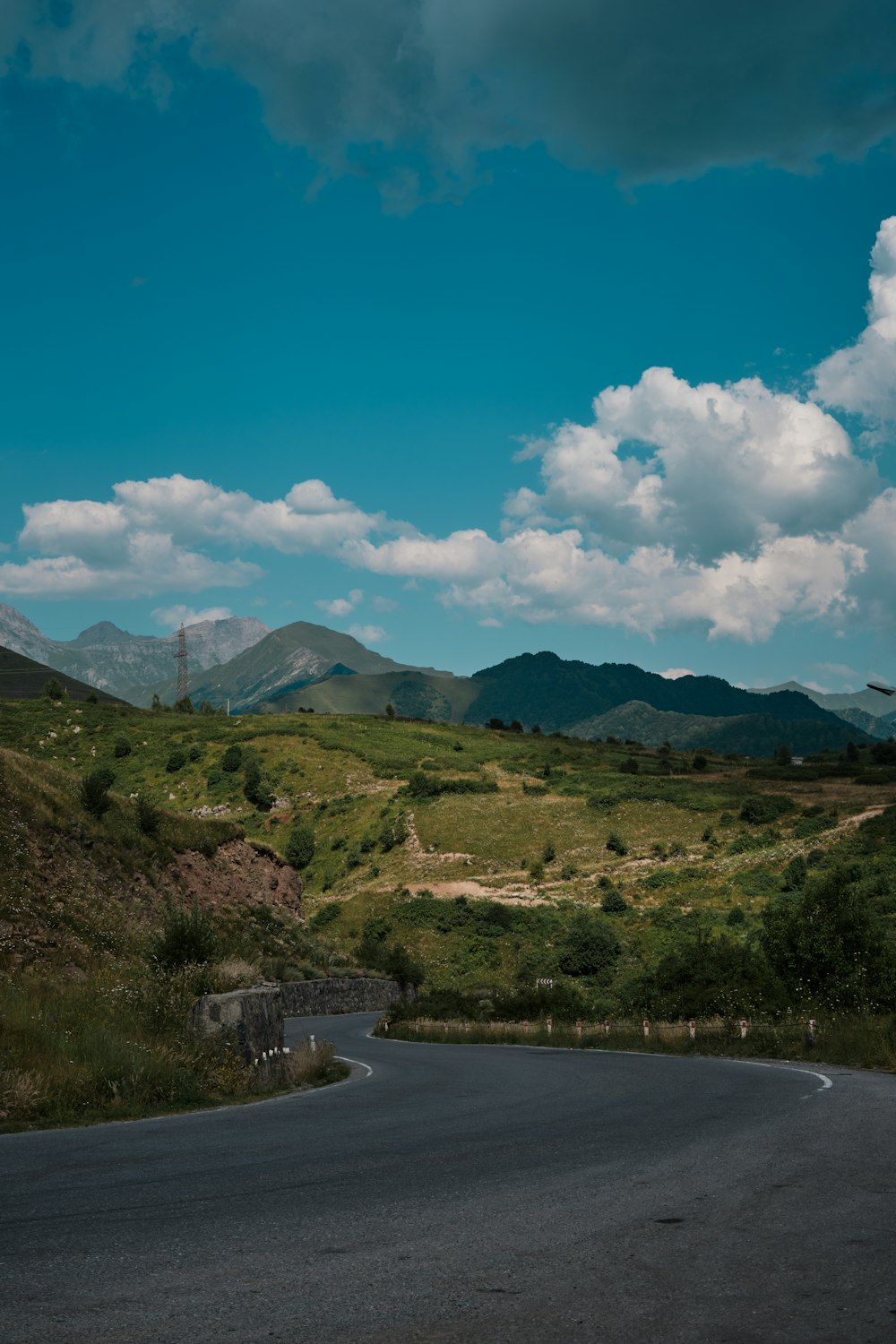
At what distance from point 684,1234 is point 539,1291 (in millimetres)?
Result: 1614

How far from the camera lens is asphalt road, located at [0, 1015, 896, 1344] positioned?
504 cm

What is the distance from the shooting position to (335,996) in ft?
186

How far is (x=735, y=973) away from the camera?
120 ft

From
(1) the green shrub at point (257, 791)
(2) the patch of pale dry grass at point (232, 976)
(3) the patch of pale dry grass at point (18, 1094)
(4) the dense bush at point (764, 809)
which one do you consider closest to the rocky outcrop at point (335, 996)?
(2) the patch of pale dry grass at point (232, 976)

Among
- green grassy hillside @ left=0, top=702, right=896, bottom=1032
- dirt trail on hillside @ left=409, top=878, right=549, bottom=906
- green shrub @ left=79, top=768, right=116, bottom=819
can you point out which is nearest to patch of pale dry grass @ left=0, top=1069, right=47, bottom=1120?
green grassy hillside @ left=0, top=702, right=896, bottom=1032

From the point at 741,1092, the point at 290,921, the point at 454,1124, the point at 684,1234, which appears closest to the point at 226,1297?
the point at 684,1234

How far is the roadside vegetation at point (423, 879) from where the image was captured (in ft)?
70.5

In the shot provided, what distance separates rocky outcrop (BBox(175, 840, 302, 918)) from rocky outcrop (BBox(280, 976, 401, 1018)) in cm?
594

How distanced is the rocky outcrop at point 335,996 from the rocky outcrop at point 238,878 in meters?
5.94

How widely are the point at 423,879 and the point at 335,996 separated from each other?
31032 mm

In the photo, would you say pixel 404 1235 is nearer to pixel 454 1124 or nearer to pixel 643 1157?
pixel 643 1157

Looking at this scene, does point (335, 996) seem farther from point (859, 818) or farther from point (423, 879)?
point (859, 818)

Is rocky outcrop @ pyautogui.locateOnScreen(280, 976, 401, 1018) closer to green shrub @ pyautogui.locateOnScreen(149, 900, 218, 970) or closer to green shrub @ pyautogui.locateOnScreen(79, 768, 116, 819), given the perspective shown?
green shrub @ pyautogui.locateOnScreen(79, 768, 116, 819)

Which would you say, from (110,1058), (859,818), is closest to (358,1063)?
(110,1058)
